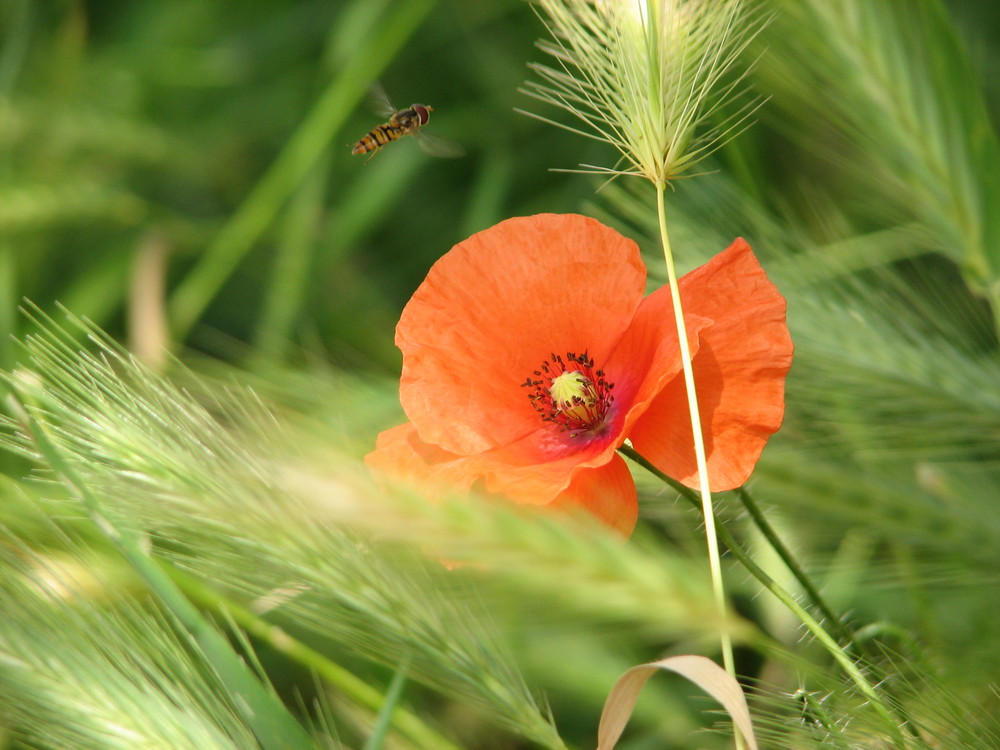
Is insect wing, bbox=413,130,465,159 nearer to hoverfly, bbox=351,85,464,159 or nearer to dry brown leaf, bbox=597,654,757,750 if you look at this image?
hoverfly, bbox=351,85,464,159

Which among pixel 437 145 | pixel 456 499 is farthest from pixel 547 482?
pixel 437 145

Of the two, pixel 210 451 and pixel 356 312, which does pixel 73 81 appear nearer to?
pixel 356 312

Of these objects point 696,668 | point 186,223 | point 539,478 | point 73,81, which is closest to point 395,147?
point 186,223

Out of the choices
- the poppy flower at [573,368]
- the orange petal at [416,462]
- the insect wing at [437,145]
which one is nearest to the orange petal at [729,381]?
the poppy flower at [573,368]

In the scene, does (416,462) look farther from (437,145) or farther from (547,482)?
(437,145)

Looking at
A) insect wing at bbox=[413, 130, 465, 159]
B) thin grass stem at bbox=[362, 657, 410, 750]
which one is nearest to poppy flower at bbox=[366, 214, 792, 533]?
thin grass stem at bbox=[362, 657, 410, 750]

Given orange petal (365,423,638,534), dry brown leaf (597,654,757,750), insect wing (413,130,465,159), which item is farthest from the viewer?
insect wing (413,130,465,159)
